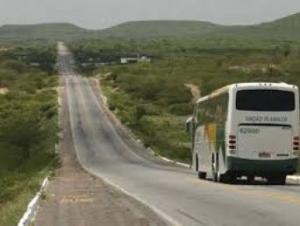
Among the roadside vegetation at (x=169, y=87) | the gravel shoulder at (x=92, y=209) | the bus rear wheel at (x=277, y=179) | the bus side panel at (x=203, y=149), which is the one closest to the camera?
the gravel shoulder at (x=92, y=209)

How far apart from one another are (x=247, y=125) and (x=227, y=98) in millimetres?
1292

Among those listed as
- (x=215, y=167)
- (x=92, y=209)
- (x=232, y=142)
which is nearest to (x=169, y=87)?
(x=215, y=167)

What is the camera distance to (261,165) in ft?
112

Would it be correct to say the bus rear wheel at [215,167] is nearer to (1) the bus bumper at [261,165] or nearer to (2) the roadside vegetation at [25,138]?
(1) the bus bumper at [261,165]

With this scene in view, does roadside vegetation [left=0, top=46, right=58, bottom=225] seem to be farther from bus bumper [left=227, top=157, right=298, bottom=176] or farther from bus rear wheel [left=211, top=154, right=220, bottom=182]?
bus bumper [left=227, top=157, right=298, bottom=176]

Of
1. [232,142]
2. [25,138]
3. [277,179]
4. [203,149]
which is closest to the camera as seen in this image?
[232,142]

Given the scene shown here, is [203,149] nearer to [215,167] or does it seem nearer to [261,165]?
[215,167]

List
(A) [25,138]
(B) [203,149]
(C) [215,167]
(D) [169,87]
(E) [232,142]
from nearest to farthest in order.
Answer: (E) [232,142], (C) [215,167], (B) [203,149], (A) [25,138], (D) [169,87]

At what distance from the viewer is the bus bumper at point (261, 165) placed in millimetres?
34125

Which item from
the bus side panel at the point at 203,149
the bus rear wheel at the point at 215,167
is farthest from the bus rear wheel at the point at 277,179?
the bus side panel at the point at 203,149

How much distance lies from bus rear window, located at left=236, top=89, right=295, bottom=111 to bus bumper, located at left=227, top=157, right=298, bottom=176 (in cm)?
188

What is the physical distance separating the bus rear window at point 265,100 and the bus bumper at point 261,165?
188cm

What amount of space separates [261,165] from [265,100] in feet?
7.77

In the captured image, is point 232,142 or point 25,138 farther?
point 25,138
